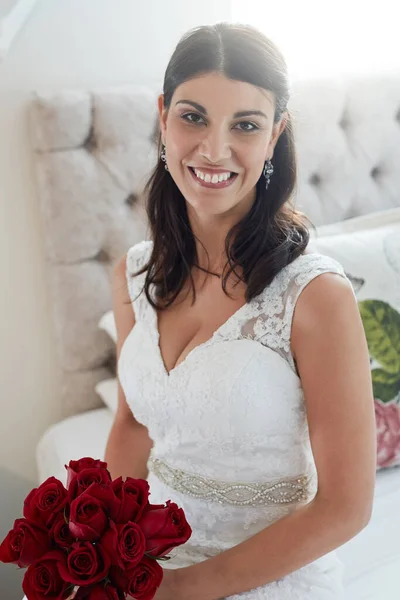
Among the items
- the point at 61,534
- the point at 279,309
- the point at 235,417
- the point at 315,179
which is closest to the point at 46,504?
the point at 61,534

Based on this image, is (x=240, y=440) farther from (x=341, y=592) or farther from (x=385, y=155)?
(x=385, y=155)

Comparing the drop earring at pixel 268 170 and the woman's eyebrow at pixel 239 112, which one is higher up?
the woman's eyebrow at pixel 239 112

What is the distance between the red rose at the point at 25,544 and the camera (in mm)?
800

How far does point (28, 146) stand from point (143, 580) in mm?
1150

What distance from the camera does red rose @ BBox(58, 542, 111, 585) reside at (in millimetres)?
766

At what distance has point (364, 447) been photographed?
39.6 inches

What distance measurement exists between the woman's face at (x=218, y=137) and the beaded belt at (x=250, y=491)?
0.46 m

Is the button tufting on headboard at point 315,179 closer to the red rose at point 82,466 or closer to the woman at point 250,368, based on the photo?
the woman at point 250,368

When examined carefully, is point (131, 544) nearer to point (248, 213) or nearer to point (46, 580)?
point (46, 580)

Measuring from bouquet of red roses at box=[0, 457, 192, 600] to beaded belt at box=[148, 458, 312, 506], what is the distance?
0.31 meters

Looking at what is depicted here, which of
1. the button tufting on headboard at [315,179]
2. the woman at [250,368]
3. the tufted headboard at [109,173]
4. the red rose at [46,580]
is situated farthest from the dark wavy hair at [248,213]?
the button tufting on headboard at [315,179]

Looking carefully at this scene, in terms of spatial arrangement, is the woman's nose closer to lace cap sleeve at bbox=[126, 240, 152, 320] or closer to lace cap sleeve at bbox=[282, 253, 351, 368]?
lace cap sleeve at bbox=[282, 253, 351, 368]

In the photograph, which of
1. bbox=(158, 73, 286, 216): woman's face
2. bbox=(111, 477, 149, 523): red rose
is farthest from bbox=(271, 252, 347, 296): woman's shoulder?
bbox=(111, 477, 149, 523): red rose

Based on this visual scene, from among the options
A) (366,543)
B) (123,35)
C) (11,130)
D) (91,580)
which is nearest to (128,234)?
(11,130)
